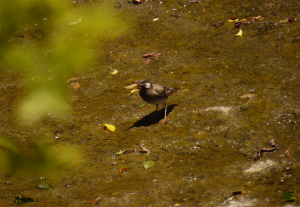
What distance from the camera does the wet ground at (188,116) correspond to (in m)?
4.00

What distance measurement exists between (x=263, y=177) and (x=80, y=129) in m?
3.02

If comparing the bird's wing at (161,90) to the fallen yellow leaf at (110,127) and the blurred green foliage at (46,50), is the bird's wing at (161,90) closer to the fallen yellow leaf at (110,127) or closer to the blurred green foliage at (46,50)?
the fallen yellow leaf at (110,127)

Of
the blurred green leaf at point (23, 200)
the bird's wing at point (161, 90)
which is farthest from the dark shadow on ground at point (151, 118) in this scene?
the blurred green leaf at point (23, 200)

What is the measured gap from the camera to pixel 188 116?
18.0ft

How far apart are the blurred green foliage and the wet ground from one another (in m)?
0.25

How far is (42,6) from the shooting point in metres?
9.79

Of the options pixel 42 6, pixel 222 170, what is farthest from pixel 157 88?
pixel 42 6

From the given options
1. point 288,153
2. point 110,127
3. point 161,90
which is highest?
point 161,90

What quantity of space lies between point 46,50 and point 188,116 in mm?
4299

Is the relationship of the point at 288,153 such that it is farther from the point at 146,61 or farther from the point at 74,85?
the point at 74,85

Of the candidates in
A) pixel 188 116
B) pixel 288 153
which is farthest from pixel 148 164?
pixel 288 153

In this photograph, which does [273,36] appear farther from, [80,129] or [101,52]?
[80,129]

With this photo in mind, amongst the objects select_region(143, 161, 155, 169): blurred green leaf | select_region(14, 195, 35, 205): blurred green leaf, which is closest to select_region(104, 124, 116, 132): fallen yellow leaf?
select_region(143, 161, 155, 169): blurred green leaf

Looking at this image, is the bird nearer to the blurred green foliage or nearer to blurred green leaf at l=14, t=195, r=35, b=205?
the blurred green foliage
